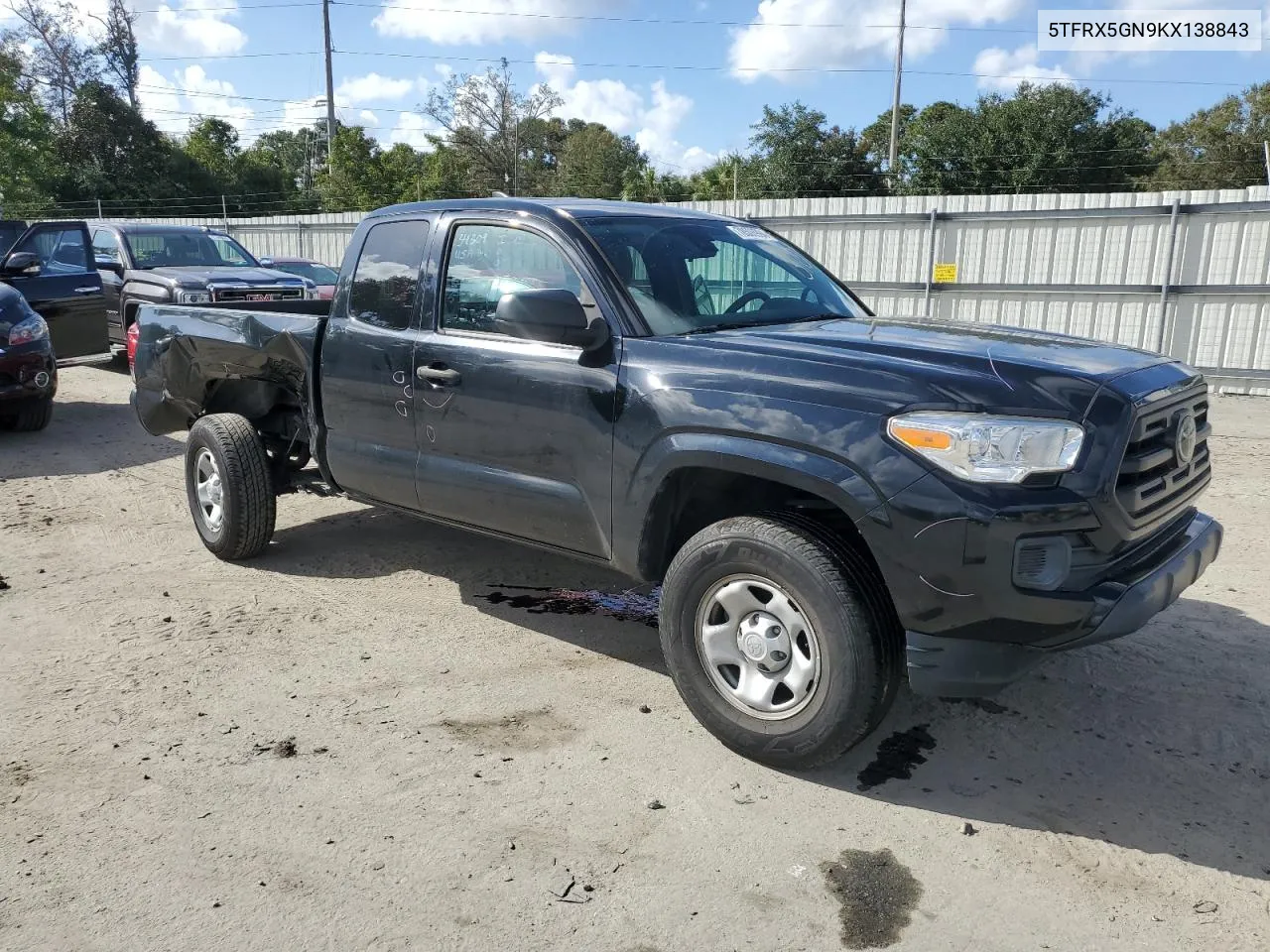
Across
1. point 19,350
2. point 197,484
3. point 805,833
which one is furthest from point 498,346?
point 19,350

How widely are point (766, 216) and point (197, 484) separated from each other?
11222mm

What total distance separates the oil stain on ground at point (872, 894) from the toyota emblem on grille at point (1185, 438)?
165cm

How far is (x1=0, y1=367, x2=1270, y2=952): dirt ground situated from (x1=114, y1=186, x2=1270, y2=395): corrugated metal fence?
27.5 ft

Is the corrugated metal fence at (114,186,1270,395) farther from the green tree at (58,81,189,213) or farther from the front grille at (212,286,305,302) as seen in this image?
the green tree at (58,81,189,213)

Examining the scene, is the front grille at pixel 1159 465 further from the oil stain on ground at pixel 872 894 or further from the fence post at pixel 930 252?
the fence post at pixel 930 252

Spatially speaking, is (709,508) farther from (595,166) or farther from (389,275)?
(595,166)

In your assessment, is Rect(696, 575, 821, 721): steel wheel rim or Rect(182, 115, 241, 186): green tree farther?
Rect(182, 115, 241, 186): green tree

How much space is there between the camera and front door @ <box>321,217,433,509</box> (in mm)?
4422

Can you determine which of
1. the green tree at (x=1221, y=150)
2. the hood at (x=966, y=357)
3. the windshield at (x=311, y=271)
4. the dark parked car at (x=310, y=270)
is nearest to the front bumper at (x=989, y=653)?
the hood at (x=966, y=357)

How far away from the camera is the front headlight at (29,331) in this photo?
27.9 ft

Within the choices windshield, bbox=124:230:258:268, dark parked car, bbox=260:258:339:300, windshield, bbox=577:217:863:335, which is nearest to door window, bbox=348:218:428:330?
windshield, bbox=577:217:863:335

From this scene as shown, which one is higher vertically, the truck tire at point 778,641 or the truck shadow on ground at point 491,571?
the truck tire at point 778,641

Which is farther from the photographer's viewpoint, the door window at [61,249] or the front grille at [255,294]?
the front grille at [255,294]

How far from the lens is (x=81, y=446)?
8750mm
